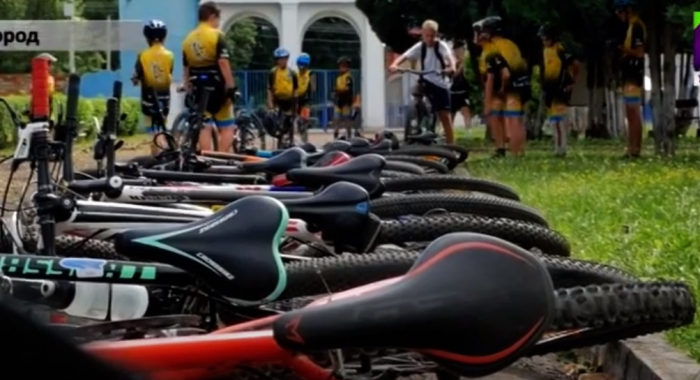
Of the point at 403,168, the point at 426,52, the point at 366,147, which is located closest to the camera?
the point at 403,168

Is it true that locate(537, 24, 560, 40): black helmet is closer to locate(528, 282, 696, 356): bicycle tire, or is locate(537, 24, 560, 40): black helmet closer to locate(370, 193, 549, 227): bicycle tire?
locate(370, 193, 549, 227): bicycle tire

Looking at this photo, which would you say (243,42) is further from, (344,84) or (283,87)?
(283,87)

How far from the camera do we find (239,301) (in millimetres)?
2863

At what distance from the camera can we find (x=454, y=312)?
1.64 meters

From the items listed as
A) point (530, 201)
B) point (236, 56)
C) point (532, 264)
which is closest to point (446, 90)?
point (530, 201)

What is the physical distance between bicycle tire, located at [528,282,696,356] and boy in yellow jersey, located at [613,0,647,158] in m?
12.7

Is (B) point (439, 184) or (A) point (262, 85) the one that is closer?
(B) point (439, 184)

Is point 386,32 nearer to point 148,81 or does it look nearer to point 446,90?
point 446,90

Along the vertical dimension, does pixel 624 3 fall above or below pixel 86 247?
above

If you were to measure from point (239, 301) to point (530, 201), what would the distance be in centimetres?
726

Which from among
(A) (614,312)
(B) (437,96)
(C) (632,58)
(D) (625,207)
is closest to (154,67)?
(B) (437,96)

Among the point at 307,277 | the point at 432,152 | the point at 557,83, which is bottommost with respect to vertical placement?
the point at 432,152

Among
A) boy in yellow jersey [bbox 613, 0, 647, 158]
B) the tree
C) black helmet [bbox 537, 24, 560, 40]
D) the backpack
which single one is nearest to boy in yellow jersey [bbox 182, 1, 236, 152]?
boy in yellow jersey [bbox 613, 0, 647, 158]

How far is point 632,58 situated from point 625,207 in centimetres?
621
